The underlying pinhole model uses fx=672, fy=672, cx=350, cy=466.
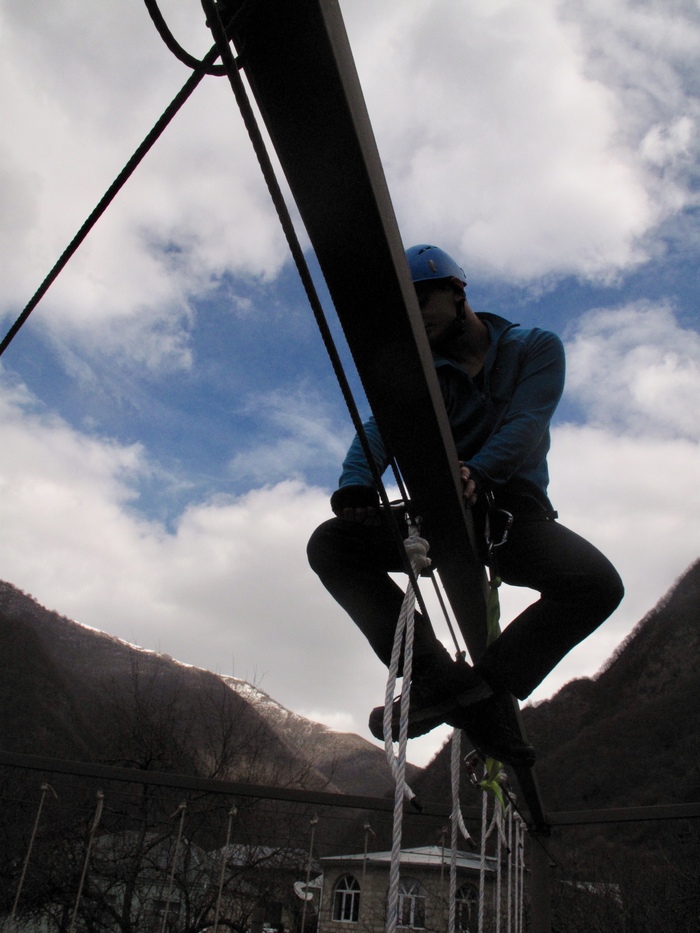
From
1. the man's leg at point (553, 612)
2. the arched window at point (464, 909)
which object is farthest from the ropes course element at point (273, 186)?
the arched window at point (464, 909)

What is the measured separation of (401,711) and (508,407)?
39.5 inches

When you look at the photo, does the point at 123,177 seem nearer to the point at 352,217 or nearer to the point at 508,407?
the point at 352,217

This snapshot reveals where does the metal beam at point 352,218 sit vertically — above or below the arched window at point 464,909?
above

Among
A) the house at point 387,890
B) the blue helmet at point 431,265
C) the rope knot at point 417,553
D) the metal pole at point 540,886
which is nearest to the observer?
the rope knot at point 417,553

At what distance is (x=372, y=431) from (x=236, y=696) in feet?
45.4

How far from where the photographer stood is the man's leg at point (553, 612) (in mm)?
1780

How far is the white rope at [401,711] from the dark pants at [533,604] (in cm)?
29

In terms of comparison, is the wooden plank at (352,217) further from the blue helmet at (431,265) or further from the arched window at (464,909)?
the arched window at (464,909)

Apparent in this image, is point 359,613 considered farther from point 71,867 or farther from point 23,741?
point 23,741

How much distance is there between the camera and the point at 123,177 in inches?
38.6

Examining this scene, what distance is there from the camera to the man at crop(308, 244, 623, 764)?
1.79 meters

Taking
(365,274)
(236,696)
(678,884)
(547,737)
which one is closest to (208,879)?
(236,696)

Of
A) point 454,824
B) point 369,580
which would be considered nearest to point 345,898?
point 454,824

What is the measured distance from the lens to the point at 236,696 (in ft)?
48.5
